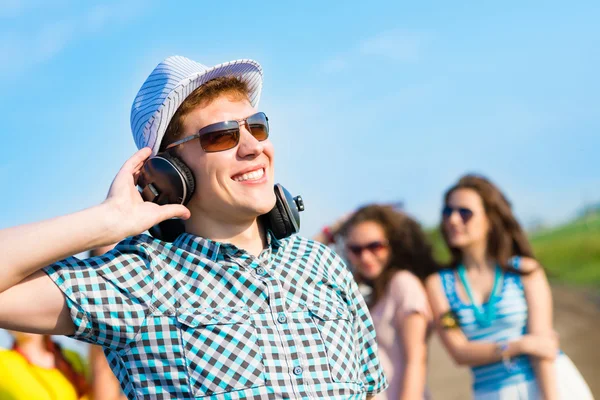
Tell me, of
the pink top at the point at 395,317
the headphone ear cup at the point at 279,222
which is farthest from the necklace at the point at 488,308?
the headphone ear cup at the point at 279,222

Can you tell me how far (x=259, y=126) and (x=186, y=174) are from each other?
0.33 metres

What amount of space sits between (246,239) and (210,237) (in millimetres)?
127

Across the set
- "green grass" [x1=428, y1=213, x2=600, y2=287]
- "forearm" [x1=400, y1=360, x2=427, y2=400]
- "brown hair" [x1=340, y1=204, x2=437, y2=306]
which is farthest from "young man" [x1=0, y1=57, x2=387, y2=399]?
"green grass" [x1=428, y1=213, x2=600, y2=287]

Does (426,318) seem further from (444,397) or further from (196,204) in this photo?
(444,397)

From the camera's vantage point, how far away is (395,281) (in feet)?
18.7

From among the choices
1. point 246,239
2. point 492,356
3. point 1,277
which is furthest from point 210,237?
point 492,356

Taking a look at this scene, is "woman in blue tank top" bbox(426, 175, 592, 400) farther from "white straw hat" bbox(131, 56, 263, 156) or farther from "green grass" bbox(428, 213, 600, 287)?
"green grass" bbox(428, 213, 600, 287)

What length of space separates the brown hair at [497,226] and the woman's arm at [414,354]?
532mm

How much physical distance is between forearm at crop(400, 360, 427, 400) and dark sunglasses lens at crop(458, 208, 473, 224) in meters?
1.06

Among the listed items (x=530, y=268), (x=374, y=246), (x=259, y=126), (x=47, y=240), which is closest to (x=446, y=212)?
(x=374, y=246)

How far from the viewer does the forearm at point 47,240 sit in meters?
2.30

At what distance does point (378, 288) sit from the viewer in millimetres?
5707

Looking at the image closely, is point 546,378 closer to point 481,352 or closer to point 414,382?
point 481,352

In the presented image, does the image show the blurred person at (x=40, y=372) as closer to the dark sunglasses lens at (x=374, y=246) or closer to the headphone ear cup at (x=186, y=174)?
the dark sunglasses lens at (x=374, y=246)
